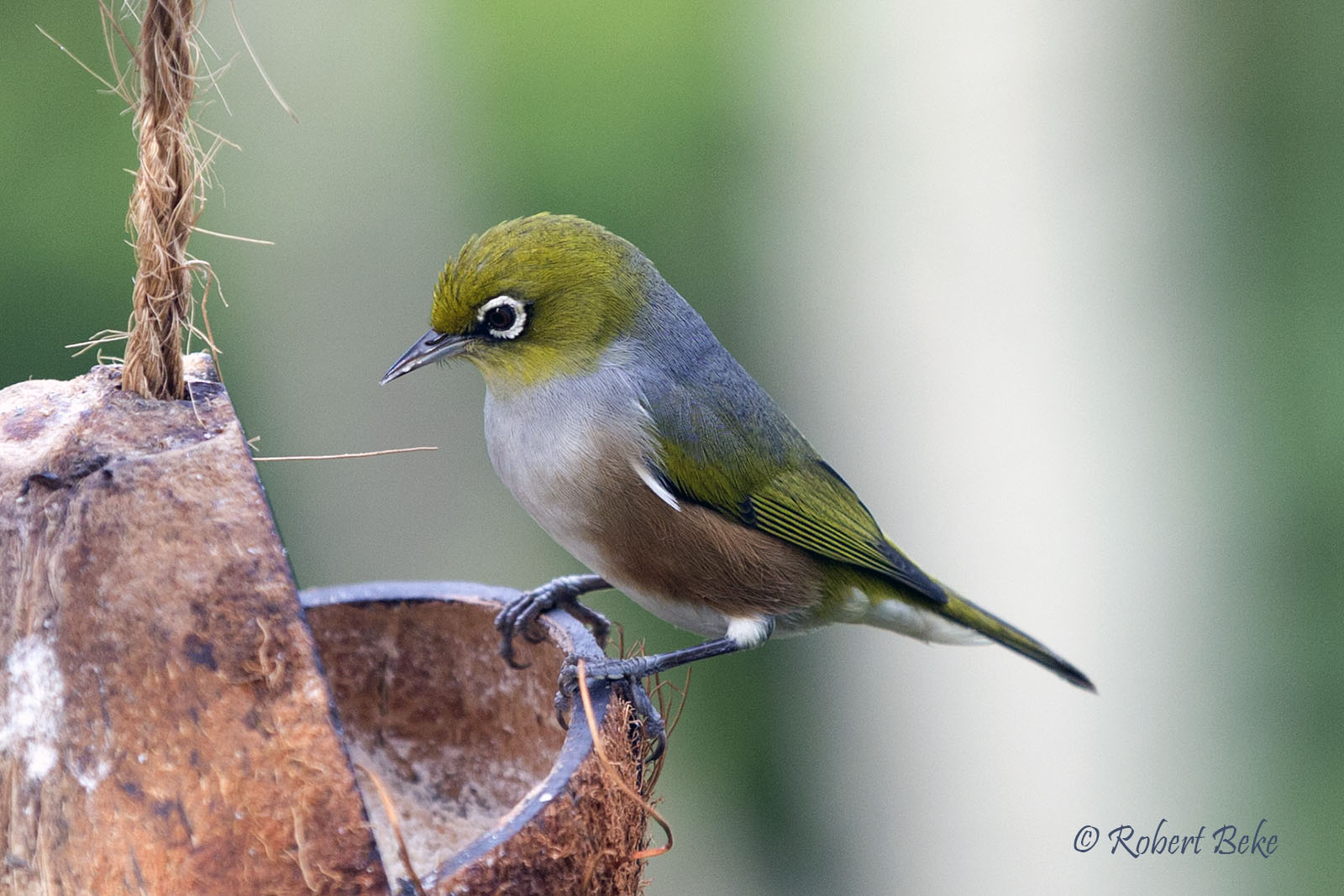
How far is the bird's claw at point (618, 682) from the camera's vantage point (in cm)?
286

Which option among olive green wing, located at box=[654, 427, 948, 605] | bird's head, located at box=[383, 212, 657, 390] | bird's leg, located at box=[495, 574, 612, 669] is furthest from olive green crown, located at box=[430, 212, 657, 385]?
bird's leg, located at box=[495, 574, 612, 669]

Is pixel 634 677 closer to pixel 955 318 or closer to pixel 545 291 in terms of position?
pixel 545 291

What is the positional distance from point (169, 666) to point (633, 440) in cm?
174

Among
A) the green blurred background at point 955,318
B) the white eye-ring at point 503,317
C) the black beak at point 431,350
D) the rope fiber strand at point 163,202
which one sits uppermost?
the rope fiber strand at point 163,202

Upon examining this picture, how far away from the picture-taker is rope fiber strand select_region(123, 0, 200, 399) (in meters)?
2.29

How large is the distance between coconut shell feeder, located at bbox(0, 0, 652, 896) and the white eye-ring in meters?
1.16

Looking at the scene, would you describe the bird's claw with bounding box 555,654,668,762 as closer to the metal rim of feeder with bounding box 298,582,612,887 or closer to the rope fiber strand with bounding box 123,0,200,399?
the metal rim of feeder with bounding box 298,582,612,887

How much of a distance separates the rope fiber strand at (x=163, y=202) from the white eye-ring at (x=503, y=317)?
3.91ft

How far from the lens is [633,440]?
147 inches

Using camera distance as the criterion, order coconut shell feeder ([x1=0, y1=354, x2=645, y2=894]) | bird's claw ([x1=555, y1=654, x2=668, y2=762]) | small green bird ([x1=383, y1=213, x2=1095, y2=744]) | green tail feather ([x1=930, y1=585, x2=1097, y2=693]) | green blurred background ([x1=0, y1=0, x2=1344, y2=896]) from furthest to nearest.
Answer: green blurred background ([x1=0, y1=0, x2=1344, y2=896]), green tail feather ([x1=930, y1=585, x2=1097, y2=693]), small green bird ([x1=383, y1=213, x2=1095, y2=744]), bird's claw ([x1=555, y1=654, x2=668, y2=762]), coconut shell feeder ([x1=0, y1=354, x2=645, y2=894])

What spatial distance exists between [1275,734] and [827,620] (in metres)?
5.55

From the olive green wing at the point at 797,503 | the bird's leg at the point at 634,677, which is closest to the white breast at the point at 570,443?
the olive green wing at the point at 797,503

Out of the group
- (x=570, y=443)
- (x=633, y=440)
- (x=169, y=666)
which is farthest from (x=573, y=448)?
(x=169, y=666)

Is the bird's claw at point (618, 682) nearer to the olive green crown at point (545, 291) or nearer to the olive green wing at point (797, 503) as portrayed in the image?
the olive green wing at point (797, 503)
